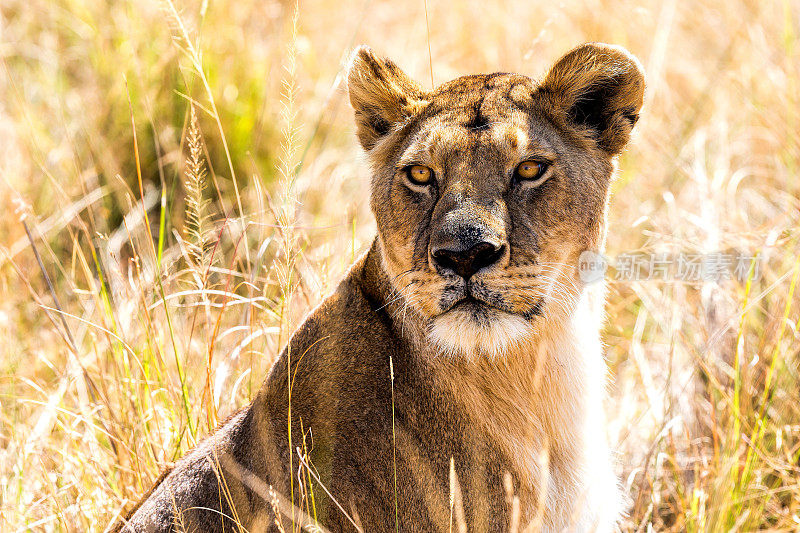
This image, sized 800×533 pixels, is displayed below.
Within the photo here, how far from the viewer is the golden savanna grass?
4723 millimetres

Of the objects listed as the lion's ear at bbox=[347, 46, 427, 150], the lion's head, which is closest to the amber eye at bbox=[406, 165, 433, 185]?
the lion's head

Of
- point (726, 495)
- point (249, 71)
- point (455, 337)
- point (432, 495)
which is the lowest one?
point (726, 495)

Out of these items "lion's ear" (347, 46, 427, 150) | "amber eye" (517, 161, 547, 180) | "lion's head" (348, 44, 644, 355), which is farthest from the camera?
"lion's ear" (347, 46, 427, 150)

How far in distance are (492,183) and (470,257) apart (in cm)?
45

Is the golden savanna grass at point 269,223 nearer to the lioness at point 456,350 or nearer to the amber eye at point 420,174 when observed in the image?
the lioness at point 456,350

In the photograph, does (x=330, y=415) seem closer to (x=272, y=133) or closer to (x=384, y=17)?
(x=272, y=133)

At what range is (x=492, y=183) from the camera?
12.1 ft

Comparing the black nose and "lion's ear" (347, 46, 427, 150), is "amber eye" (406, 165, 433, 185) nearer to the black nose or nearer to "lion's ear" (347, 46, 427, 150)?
"lion's ear" (347, 46, 427, 150)

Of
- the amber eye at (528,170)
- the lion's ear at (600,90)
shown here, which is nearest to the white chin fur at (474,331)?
the amber eye at (528,170)

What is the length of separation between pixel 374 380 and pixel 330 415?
0.23 metres

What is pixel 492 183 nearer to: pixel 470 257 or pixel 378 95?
pixel 470 257

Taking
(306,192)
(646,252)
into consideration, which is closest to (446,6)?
(306,192)

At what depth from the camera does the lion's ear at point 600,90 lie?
3920 mm

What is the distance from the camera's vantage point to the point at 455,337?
3.56 m
